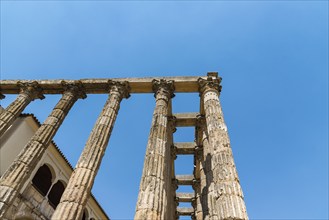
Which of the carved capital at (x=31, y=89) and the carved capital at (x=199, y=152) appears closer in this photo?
the carved capital at (x=31, y=89)

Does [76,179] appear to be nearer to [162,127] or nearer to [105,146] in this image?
[105,146]

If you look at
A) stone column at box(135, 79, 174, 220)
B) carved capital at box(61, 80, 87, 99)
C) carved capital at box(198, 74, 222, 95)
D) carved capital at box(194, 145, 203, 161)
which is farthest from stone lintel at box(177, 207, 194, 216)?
carved capital at box(61, 80, 87, 99)

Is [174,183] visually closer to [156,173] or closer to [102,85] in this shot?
[102,85]

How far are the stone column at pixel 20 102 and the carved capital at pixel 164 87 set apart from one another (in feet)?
25.5

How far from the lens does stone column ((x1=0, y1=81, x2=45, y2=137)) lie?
13578 mm

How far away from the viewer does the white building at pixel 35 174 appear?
14.7 metres

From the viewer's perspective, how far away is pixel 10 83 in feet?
54.1

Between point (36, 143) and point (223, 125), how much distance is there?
9.09 m

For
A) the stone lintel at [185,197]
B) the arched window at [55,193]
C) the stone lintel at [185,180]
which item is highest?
the stone lintel at [185,180]

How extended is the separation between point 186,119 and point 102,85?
5.96 metres

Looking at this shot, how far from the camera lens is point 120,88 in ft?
49.4

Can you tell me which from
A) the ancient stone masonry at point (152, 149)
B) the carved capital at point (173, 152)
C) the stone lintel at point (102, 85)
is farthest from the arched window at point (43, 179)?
the carved capital at point (173, 152)

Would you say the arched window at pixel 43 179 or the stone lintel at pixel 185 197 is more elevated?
the stone lintel at pixel 185 197

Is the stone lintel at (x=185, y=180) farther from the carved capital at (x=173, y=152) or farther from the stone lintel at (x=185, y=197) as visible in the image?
the carved capital at (x=173, y=152)
